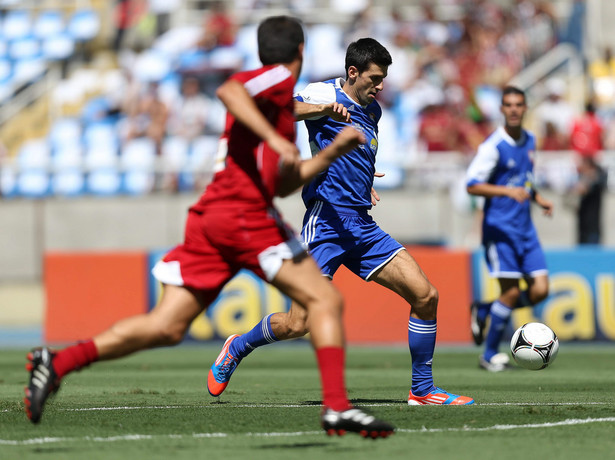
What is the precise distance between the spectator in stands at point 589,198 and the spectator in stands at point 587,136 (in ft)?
0.44

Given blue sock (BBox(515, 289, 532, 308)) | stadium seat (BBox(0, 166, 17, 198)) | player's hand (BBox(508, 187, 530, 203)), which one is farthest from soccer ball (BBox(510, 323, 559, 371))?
stadium seat (BBox(0, 166, 17, 198))

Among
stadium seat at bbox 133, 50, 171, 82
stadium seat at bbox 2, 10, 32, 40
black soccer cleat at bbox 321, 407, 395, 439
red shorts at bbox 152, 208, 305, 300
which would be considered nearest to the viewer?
black soccer cleat at bbox 321, 407, 395, 439

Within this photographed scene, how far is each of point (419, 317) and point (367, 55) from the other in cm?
189

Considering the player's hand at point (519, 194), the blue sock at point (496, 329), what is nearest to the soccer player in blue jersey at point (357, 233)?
the player's hand at point (519, 194)

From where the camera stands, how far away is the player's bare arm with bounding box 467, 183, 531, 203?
10.5 metres

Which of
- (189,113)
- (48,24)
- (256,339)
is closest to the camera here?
(256,339)

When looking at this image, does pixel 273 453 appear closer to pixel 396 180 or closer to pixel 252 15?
pixel 396 180

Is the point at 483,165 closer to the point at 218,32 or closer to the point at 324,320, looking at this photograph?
the point at 324,320

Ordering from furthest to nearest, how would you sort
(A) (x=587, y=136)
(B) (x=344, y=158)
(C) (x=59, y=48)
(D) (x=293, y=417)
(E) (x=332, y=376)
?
1. (C) (x=59, y=48)
2. (A) (x=587, y=136)
3. (B) (x=344, y=158)
4. (D) (x=293, y=417)
5. (E) (x=332, y=376)

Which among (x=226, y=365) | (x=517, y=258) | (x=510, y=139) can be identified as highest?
(x=510, y=139)

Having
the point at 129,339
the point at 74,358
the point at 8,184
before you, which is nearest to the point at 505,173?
the point at 129,339

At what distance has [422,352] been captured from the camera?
25.8 ft

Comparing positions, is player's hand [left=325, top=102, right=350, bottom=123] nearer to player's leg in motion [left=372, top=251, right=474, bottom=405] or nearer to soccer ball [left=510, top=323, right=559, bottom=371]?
player's leg in motion [left=372, top=251, right=474, bottom=405]

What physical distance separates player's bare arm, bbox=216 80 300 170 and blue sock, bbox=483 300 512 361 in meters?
6.34
